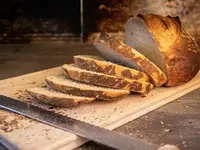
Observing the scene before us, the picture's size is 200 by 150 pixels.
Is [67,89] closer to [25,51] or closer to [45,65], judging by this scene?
[45,65]

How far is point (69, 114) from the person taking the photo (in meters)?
1.31

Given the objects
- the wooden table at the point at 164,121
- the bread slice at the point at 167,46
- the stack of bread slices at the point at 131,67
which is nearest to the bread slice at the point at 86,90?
the stack of bread slices at the point at 131,67

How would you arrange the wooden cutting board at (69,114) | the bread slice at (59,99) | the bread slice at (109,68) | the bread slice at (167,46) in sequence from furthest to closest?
the bread slice at (167,46), the bread slice at (109,68), the bread slice at (59,99), the wooden cutting board at (69,114)

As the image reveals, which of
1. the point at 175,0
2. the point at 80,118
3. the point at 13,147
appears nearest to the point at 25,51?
the point at 175,0

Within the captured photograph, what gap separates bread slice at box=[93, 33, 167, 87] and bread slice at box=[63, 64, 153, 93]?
0.26ft

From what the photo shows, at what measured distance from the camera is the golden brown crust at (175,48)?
5.12 ft

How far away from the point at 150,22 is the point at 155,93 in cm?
31

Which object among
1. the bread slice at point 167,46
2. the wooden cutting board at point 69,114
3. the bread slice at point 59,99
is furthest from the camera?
the bread slice at point 167,46

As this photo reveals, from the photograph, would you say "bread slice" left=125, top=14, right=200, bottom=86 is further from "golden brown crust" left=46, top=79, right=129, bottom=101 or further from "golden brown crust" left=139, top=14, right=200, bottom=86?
"golden brown crust" left=46, top=79, right=129, bottom=101

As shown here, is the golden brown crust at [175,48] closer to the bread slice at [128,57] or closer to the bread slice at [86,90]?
the bread slice at [128,57]

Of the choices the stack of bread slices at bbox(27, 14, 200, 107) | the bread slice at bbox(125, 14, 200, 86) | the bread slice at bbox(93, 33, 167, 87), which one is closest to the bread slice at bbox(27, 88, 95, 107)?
the stack of bread slices at bbox(27, 14, 200, 107)

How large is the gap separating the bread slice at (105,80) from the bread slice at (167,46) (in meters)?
0.17

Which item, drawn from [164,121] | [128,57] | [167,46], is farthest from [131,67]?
[164,121]

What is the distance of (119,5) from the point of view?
2570mm
